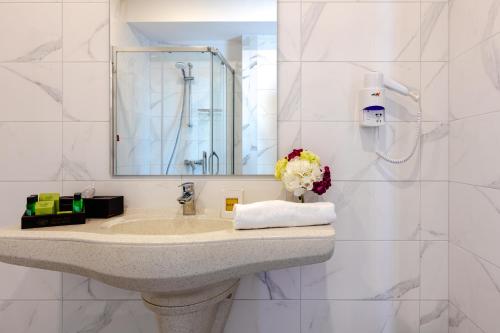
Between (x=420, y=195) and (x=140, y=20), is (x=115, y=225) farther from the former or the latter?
(x=420, y=195)

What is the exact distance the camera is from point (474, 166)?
1112 millimetres

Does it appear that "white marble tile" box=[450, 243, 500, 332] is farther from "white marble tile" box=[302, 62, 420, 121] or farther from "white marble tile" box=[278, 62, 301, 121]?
"white marble tile" box=[278, 62, 301, 121]

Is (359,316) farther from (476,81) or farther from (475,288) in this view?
(476,81)

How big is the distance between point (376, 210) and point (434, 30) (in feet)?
2.57

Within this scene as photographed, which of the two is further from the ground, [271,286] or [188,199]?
[188,199]

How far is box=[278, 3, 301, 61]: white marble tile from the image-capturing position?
1268mm

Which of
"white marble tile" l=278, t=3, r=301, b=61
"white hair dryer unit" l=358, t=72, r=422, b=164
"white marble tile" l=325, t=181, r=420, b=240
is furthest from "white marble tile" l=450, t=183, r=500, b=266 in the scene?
"white marble tile" l=278, t=3, r=301, b=61

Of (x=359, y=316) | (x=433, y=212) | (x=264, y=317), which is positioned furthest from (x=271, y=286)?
(x=433, y=212)

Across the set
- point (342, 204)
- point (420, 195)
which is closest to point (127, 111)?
point (342, 204)

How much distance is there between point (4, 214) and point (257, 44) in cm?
127

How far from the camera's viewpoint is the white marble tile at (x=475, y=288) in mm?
1023

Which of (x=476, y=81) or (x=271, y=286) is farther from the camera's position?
(x=271, y=286)

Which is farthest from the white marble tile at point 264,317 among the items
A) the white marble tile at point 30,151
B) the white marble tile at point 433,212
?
the white marble tile at point 30,151

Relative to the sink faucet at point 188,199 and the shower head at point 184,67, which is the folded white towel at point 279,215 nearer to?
the sink faucet at point 188,199
